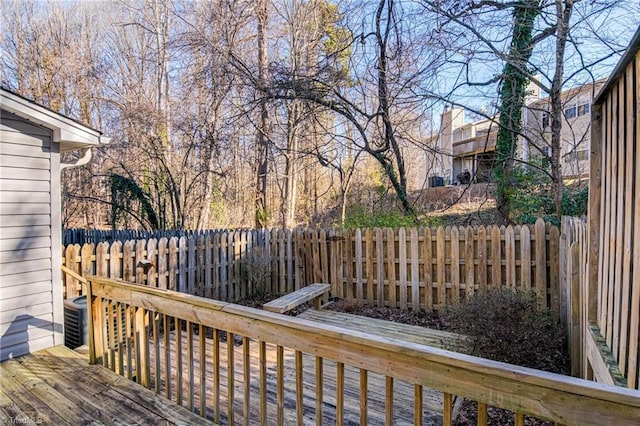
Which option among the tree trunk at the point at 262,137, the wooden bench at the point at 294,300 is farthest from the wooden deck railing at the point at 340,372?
the tree trunk at the point at 262,137

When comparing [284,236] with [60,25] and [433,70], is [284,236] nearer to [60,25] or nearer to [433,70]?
[433,70]

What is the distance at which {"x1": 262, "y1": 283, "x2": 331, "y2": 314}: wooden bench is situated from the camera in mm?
4281

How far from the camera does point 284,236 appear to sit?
22.2ft

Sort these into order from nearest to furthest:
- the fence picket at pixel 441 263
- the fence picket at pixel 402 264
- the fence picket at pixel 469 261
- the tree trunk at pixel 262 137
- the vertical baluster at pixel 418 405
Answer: the vertical baluster at pixel 418 405, the fence picket at pixel 469 261, the fence picket at pixel 441 263, the fence picket at pixel 402 264, the tree trunk at pixel 262 137

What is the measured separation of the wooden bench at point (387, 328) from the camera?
13.8ft

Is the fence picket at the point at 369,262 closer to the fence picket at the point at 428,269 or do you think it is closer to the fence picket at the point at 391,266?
the fence picket at the point at 391,266

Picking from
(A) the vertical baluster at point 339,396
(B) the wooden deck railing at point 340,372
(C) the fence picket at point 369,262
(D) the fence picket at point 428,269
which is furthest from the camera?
(C) the fence picket at point 369,262

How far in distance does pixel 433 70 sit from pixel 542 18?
1.79 metres

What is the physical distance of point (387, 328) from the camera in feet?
15.4

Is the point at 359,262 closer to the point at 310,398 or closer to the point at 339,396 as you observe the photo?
the point at 310,398

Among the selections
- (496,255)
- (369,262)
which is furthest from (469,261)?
(369,262)

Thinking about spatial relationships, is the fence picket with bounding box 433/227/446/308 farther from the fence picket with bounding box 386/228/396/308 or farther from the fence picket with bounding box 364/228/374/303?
the fence picket with bounding box 364/228/374/303

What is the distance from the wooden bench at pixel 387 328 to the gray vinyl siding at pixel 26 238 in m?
3.13

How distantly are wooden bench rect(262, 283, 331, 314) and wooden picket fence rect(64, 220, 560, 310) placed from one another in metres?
0.85
